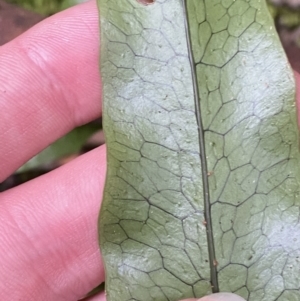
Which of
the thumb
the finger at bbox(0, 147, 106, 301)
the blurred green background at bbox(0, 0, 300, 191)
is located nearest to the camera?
the thumb

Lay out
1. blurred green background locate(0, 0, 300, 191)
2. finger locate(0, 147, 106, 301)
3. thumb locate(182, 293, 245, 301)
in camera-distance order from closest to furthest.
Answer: thumb locate(182, 293, 245, 301)
finger locate(0, 147, 106, 301)
blurred green background locate(0, 0, 300, 191)

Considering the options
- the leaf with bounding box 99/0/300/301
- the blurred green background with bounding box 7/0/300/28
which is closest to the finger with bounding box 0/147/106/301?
the leaf with bounding box 99/0/300/301

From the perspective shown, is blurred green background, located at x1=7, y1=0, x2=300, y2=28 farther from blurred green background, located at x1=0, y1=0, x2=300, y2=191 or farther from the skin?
the skin

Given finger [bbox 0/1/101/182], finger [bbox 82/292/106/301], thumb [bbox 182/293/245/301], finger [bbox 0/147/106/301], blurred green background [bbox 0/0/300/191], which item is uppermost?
finger [bbox 0/1/101/182]

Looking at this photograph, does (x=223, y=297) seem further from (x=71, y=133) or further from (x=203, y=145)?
(x=71, y=133)

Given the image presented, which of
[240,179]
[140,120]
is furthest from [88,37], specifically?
[240,179]

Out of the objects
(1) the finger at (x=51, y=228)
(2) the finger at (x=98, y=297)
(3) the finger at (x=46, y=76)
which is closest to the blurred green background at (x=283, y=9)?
(3) the finger at (x=46, y=76)

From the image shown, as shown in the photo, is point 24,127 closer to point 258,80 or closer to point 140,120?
point 140,120

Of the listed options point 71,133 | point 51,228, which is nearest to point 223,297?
point 51,228
